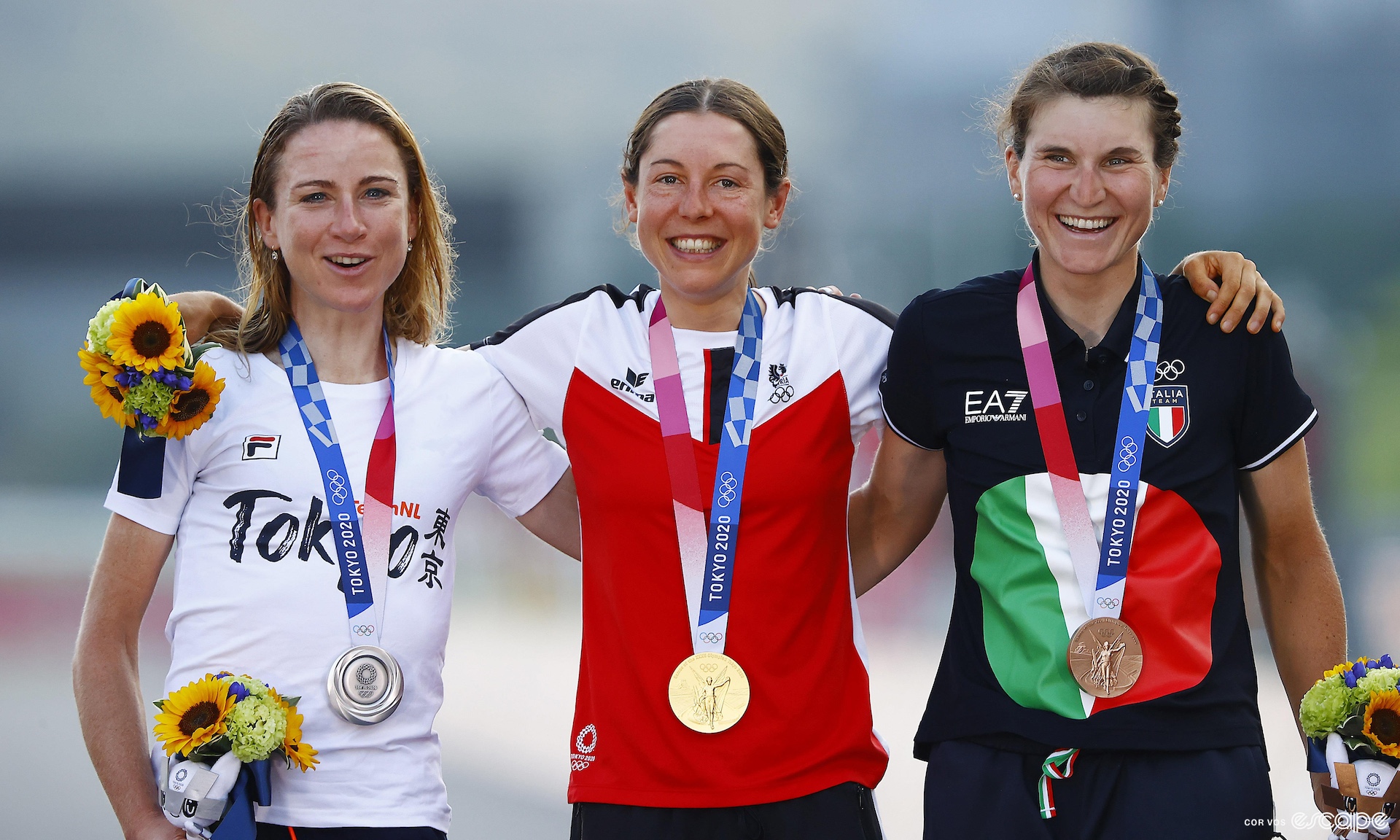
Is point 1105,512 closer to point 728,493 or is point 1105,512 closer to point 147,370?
point 728,493

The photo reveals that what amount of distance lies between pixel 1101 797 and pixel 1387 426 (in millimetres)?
10365

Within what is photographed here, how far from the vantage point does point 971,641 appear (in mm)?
2150

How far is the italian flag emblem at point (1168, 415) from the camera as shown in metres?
2.11

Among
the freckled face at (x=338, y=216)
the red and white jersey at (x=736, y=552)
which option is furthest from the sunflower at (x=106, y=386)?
the red and white jersey at (x=736, y=552)

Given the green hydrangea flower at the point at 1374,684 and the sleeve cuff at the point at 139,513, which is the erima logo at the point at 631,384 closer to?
the sleeve cuff at the point at 139,513

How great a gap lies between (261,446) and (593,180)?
12.0m

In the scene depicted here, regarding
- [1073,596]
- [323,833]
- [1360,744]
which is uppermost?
[1073,596]

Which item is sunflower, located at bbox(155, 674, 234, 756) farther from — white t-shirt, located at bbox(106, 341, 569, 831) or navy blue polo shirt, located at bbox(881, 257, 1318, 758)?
navy blue polo shirt, located at bbox(881, 257, 1318, 758)

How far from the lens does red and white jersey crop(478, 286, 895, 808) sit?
2193 mm

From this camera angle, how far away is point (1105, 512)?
207 cm

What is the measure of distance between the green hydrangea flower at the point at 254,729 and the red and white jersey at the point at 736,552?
566 mm

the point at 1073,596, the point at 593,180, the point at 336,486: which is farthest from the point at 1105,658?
the point at 593,180

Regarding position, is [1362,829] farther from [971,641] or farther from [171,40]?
[171,40]

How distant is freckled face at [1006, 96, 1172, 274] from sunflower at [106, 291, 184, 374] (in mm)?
1523
